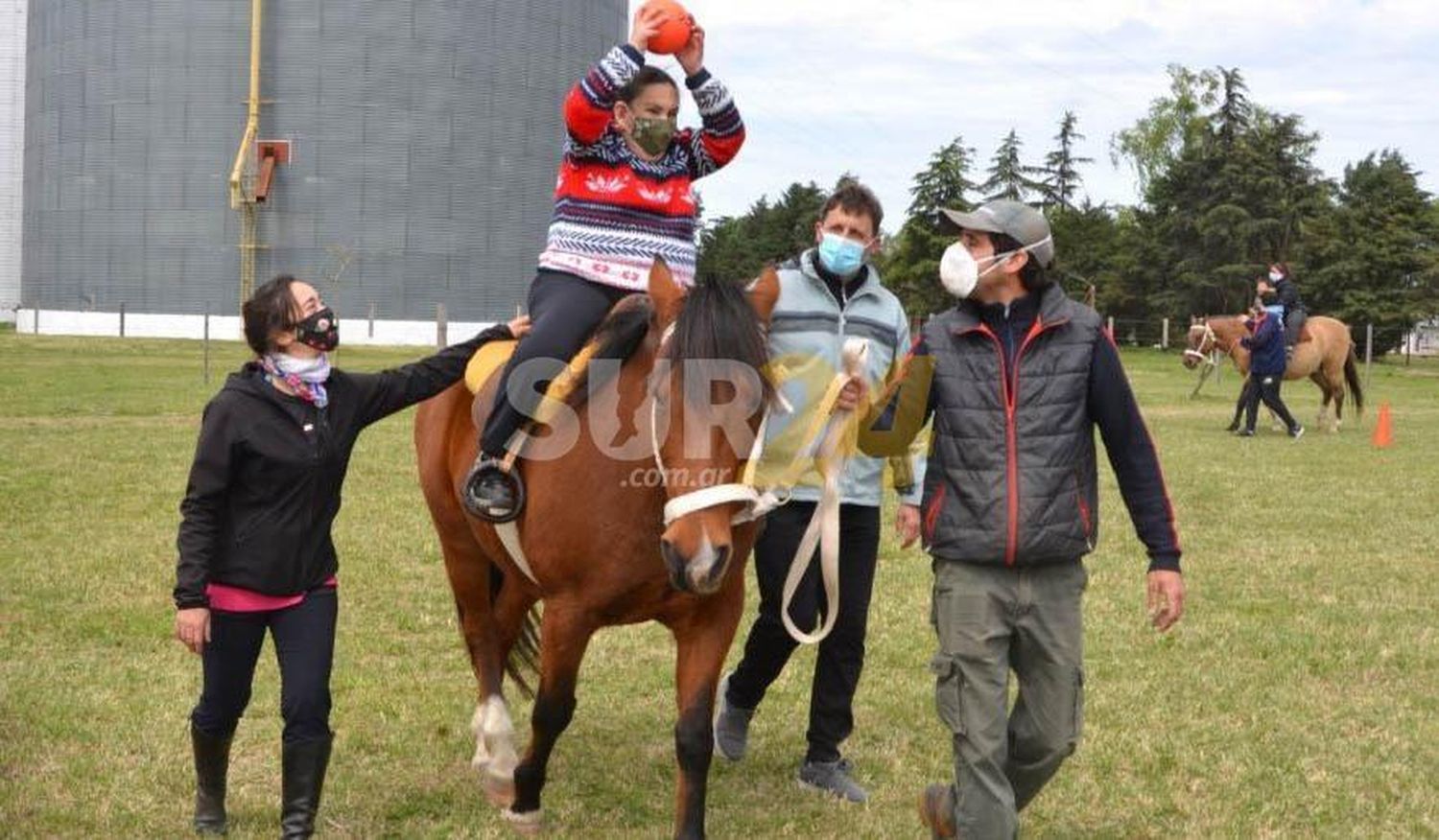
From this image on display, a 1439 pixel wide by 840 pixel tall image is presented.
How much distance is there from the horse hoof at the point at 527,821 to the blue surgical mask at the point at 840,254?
7.06ft

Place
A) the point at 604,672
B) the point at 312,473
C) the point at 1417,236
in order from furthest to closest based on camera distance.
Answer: the point at 1417,236, the point at 604,672, the point at 312,473

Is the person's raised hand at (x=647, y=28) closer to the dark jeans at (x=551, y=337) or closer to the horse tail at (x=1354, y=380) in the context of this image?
the dark jeans at (x=551, y=337)

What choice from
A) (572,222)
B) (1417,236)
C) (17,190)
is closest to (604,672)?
(572,222)

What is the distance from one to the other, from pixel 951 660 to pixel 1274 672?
355 cm

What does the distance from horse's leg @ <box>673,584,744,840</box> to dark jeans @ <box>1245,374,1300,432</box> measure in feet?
54.1

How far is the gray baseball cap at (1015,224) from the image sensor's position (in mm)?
3975

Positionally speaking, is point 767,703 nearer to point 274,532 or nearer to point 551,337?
point 551,337

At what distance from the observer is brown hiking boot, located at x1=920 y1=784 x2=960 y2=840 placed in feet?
13.8

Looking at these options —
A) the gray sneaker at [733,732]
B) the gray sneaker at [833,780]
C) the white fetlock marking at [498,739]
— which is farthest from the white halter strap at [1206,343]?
the white fetlock marking at [498,739]

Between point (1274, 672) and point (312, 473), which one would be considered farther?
point (1274, 672)

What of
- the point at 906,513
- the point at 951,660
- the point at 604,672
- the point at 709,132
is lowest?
the point at 604,672

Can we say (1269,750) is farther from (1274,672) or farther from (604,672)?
(604,672)

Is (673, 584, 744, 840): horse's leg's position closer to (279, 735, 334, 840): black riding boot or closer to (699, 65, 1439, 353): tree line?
(279, 735, 334, 840): black riding boot

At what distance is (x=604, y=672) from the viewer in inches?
263
